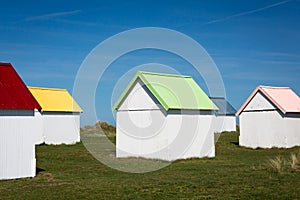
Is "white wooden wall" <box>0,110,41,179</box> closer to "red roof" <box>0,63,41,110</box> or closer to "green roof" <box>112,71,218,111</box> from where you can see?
"red roof" <box>0,63,41,110</box>

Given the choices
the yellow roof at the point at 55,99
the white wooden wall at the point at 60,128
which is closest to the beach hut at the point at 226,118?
the yellow roof at the point at 55,99

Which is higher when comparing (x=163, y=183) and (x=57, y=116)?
(x=57, y=116)

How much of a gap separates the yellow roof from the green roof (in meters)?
14.7

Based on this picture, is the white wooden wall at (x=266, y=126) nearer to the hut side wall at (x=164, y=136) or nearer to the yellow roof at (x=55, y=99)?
the hut side wall at (x=164, y=136)

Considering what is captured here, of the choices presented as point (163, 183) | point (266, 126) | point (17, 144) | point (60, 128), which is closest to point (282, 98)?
point (266, 126)

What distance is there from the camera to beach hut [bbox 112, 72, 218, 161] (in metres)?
26.8

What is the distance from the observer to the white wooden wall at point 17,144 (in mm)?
18266

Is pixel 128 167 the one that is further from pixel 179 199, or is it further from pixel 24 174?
pixel 179 199

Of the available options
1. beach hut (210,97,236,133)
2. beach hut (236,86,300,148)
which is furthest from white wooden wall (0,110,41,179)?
beach hut (210,97,236,133)

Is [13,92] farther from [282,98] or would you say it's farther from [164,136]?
[282,98]

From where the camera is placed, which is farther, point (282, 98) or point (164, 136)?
point (282, 98)

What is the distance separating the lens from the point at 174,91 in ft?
92.8

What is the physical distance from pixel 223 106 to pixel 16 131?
2164 inches

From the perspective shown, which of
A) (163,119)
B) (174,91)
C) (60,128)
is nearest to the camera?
(163,119)
